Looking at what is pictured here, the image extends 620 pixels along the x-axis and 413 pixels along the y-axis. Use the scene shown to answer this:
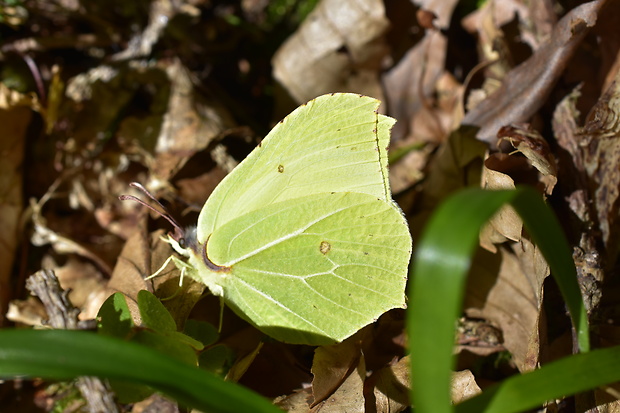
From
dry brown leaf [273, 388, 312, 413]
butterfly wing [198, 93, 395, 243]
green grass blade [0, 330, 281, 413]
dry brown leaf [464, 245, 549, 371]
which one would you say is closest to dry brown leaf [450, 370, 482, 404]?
dry brown leaf [464, 245, 549, 371]

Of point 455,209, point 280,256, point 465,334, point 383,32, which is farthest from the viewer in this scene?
point 383,32

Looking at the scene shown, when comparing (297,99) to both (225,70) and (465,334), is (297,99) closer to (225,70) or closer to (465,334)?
(225,70)

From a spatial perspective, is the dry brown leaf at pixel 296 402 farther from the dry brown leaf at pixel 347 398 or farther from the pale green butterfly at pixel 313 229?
the pale green butterfly at pixel 313 229

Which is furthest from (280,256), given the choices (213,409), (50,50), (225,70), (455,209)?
(50,50)

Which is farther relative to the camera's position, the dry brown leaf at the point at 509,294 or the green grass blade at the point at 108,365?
the dry brown leaf at the point at 509,294

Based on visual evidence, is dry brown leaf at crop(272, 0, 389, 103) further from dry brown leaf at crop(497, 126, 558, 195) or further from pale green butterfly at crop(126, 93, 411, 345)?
pale green butterfly at crop(126, 93, 411, 345)

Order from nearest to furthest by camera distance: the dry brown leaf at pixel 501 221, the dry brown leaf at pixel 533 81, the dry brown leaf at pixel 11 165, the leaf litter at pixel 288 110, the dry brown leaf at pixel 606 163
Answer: the dry brown leaf at pixel 501 221 → the leaf litter at pixel 288 110 → the dry brown leaf at pixel 606 163 → the dry brown leaf at pixel 533 81 → the dry brown leaf at pixel 11 165

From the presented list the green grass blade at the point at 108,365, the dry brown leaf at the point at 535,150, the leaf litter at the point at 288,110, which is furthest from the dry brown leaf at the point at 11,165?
the dry brown leaf at the point at 535,150
